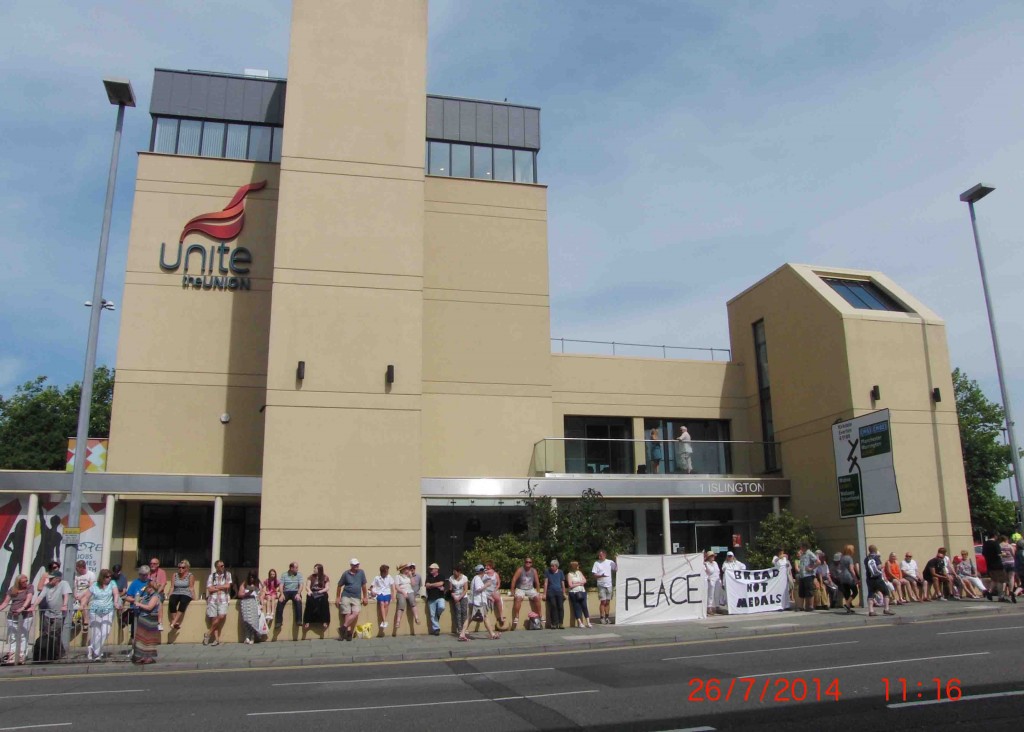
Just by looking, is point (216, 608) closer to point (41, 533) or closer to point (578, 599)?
point (578, 599)

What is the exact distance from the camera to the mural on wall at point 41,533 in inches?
839

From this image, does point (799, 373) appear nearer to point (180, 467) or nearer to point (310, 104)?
point (310, 104)

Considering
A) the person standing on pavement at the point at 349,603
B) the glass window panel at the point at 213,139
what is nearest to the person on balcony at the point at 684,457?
the person standing on pavement at the point at 349,603

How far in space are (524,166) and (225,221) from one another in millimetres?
9917

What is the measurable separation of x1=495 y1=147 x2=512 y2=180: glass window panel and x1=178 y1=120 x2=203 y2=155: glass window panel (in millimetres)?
9491

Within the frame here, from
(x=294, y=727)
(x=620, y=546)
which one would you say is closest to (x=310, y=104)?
(x=620, y=546)

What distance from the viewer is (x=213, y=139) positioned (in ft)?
86.3

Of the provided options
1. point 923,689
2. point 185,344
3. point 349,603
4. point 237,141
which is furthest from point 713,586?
point 237,141

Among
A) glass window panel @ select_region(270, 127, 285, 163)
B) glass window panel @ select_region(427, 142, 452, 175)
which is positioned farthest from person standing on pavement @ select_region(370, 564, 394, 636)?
glass window panel @ select_region(270, 127, 285, 163)

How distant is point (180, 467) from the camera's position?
2361cm

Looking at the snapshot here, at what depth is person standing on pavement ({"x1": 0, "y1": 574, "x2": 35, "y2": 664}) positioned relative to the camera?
14.4 m

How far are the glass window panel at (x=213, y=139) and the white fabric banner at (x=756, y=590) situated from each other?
19.6 meters

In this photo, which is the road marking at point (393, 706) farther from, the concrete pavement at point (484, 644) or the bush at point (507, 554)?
the bush at point (507, 554)
